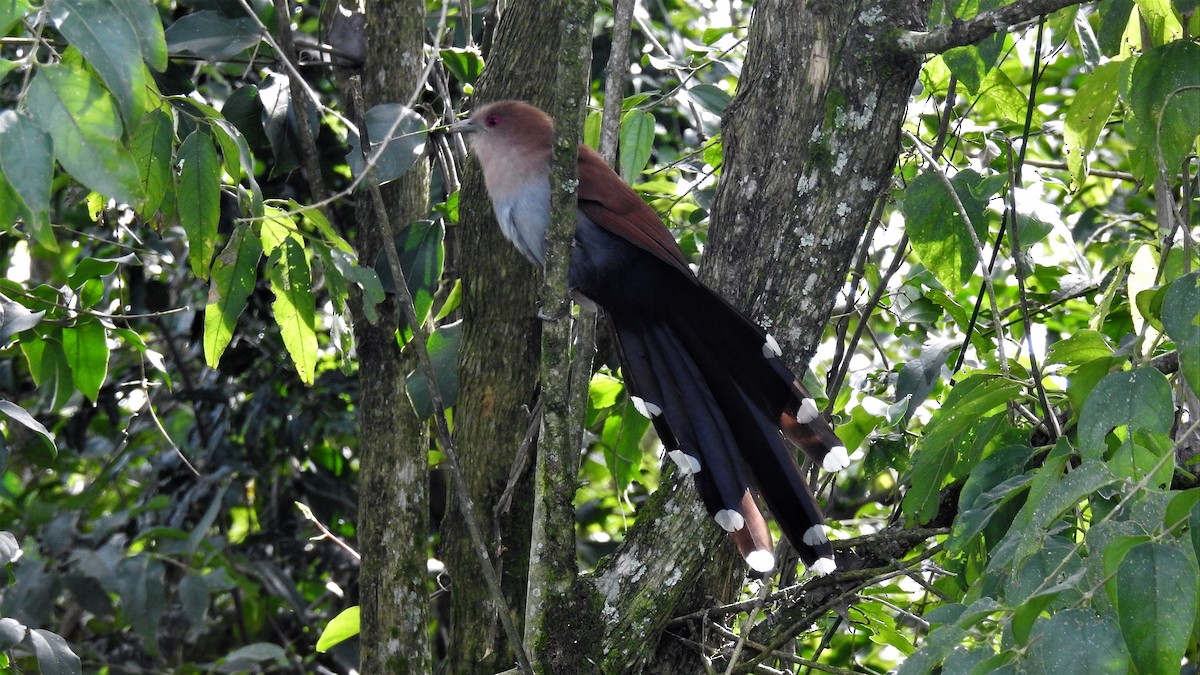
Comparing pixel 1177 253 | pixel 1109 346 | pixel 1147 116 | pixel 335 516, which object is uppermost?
pixel 1147 116

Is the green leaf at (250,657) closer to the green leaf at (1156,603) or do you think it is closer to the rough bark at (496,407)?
the rough bark at (496,407)

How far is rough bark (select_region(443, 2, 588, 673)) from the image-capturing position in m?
2.32

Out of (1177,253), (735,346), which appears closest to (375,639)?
(735,346)

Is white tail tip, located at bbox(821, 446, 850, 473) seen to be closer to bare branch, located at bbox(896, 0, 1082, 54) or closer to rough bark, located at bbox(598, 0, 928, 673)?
rough bark, located at bbox(598, 0, 928, 673)

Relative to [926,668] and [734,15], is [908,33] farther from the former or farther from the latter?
[734,15]

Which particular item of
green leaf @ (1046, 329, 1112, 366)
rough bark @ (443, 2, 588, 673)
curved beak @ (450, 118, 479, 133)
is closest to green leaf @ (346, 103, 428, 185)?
curved beak @ (450, 118, 479, 133)

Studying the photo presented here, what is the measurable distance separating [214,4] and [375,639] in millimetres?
1444

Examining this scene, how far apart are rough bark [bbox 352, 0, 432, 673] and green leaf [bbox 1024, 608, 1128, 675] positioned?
5.15 feet

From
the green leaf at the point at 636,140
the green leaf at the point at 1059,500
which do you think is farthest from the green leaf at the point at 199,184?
the green leaf at the point at 1059,500

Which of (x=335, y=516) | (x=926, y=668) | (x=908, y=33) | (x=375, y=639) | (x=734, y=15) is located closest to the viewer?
(x=926, y=668)

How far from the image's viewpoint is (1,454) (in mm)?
1957

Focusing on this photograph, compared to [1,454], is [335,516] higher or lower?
lower

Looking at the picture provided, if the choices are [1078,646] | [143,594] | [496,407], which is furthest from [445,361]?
[1078,646]

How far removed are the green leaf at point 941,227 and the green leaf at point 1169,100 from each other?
32 centimetres
